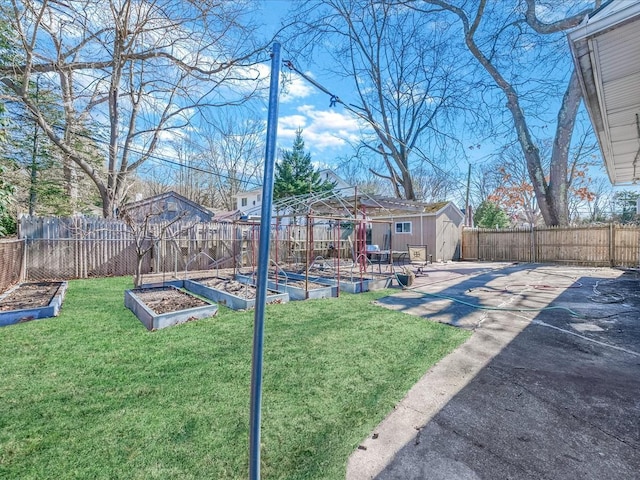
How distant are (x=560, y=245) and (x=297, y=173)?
1604 centimetres

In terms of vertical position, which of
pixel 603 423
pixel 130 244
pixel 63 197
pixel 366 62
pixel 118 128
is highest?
pixel 366 62

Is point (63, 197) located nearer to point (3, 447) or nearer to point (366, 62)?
point (3, 447)

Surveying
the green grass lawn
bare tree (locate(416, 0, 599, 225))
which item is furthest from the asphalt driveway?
bare tree (locate(416, 0, 599, 225))

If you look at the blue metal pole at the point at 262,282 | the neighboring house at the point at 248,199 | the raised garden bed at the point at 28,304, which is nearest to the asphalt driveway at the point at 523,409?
the blue metal pole at the point at 262,282

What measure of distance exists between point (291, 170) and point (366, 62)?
27.3 feet

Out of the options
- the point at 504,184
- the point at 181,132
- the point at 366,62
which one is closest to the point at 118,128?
the point at 181,132

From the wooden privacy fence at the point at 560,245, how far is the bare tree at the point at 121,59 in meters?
14.4

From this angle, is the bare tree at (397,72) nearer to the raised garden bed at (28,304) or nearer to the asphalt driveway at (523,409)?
the asphalt driveway at (523,409)

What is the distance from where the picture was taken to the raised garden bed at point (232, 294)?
5.80 metres

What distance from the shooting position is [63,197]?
37.6 feet

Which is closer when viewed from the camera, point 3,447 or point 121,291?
point 3,447

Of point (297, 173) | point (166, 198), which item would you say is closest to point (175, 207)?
point (166, 198)

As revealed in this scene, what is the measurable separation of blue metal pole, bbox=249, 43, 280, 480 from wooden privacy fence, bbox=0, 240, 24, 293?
777cm

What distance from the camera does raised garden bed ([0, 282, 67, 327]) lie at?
465cm
